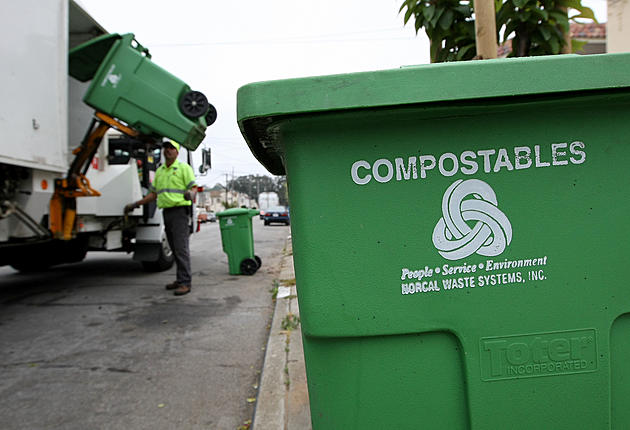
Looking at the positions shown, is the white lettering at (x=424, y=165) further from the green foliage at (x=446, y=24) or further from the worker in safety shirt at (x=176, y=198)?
the worker in safety shirt at (x=176, y=198)

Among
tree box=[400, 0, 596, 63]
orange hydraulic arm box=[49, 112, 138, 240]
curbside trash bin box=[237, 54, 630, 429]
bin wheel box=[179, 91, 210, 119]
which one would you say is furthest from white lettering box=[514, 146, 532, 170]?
orange hydraulic arm box=[49, 112, 138, 240]

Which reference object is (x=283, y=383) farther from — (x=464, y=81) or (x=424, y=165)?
(x=464, y=81)

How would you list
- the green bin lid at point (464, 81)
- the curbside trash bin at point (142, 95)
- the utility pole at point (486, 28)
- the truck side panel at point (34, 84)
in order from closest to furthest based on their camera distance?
the green bin lid at point (464, 81) < the utility pole at point (486, 28) < the truck side panel at point (34, 84) < the curbside trash bin at point (142, 95)

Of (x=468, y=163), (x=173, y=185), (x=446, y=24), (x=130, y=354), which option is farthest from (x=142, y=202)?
(x=468, y=163)

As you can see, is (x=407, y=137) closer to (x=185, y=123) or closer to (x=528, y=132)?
(x=528, y=132)

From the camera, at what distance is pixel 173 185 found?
504 centimetres

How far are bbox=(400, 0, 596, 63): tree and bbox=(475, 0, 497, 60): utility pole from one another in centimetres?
17

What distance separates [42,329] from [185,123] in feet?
7.86

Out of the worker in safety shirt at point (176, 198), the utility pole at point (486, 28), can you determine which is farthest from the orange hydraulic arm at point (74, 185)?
the utility pole at point (486, 28)

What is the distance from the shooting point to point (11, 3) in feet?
11.5

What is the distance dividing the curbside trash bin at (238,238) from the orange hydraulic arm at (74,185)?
1.90m

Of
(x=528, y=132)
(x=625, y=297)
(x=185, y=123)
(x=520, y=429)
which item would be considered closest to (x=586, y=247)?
(x=625, y=297)

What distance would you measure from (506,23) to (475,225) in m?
1.62

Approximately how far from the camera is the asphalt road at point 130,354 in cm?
238
